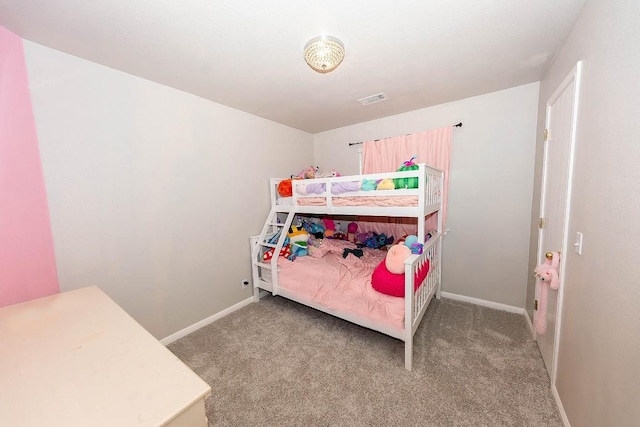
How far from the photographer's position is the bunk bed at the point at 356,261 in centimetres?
193

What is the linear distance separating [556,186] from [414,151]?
147 centimetres

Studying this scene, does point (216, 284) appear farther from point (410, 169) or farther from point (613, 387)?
point (613, 387)

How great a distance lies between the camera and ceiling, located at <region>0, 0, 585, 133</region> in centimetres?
131

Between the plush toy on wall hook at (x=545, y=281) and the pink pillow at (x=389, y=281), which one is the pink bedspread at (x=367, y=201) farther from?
the plush toy on wall hook at (x=545, y=281)

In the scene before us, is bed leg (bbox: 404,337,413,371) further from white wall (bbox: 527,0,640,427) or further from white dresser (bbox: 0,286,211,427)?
white dresser (bbox: 0,286,211,427)

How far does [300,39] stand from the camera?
1.57m

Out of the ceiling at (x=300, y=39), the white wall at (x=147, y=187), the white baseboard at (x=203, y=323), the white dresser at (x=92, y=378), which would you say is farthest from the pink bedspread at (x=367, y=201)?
the white dresser at (x=92, y=378)

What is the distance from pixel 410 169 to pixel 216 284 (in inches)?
95.9

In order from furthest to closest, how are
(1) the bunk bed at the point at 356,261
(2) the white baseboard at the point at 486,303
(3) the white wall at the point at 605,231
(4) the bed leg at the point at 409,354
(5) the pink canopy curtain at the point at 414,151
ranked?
(5) the pink canopy curtain at the point at 414,151
(2) the white baseboard at the point at 486,303
(1) the bunk bed at the point at 356,261
(4) the bed leg at the point at 409,354
(3) the white wall at the point at 605,231

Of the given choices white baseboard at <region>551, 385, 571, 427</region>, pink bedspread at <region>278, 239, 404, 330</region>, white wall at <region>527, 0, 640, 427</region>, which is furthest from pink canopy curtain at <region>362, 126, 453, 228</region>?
white baseboard at <region>551, 385, 571, 427</region>

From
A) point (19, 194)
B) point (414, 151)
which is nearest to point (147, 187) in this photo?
point (19, 194)

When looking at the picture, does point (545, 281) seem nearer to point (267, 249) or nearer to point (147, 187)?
point (267, 249)

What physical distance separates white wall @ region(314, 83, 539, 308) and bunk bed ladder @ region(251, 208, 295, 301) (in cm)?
208

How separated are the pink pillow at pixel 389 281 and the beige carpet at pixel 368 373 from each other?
56 centimetres
